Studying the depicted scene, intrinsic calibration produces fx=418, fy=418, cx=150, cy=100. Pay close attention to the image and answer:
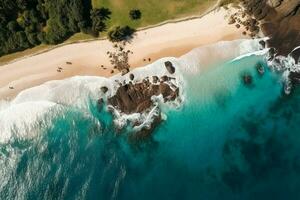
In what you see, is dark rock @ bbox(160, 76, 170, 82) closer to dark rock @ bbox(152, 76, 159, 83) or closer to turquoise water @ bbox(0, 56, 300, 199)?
dark rock @ bbox(152, 76, 159, 83)

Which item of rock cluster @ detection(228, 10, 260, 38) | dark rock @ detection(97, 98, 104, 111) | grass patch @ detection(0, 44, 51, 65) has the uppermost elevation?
rock cluster @ detection(228, 10, 260, 38)

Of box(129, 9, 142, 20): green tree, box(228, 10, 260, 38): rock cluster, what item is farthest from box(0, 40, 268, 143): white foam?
box(129, 9, 142, 20): green tree

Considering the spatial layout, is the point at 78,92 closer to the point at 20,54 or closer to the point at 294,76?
the point at 20,54

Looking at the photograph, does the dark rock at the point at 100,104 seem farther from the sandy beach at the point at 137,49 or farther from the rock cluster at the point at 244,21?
the rock cluster at the point at 244,21

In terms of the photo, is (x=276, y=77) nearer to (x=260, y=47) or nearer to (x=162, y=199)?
(x=260, y=47)

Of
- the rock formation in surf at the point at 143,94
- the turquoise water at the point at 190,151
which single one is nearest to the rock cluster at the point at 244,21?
the turquoise water at the point at 190,151

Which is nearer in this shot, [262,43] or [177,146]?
[262,43]

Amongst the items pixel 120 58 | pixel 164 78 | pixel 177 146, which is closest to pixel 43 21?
pixel 120 58
